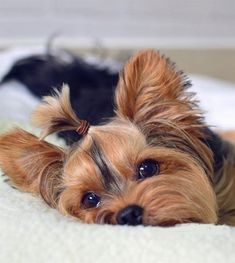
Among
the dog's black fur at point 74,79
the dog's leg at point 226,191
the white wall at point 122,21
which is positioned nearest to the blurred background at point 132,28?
the white wall at point 122,21

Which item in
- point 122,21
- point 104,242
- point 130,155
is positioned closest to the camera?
point 104,242

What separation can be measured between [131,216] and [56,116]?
1.04ft

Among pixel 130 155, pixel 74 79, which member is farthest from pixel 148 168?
pixel 74 79

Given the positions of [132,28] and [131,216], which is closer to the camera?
[131,216]

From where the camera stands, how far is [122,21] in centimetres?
312

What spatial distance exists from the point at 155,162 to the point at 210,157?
0.16m

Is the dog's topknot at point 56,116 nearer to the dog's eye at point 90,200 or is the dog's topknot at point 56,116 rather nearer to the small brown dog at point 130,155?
the small brown dog at point 130,155

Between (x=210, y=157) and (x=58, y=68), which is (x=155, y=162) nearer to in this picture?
(x=210, y=157)

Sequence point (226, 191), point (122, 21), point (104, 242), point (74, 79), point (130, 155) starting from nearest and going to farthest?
point (104, 242)
point (130, 155)
point (226, 191)
point (74, 79)
point (122, 21)

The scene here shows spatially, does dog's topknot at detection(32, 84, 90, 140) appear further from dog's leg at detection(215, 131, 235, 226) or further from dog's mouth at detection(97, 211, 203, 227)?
dog's leg at detection(215, 131, 235, 226)

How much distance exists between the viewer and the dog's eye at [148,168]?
1.31 metres

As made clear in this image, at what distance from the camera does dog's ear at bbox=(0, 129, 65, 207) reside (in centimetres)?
136

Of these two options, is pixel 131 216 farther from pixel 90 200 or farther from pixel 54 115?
pixel 54 115

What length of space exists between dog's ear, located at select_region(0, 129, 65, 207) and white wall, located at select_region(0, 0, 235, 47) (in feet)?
5.52
